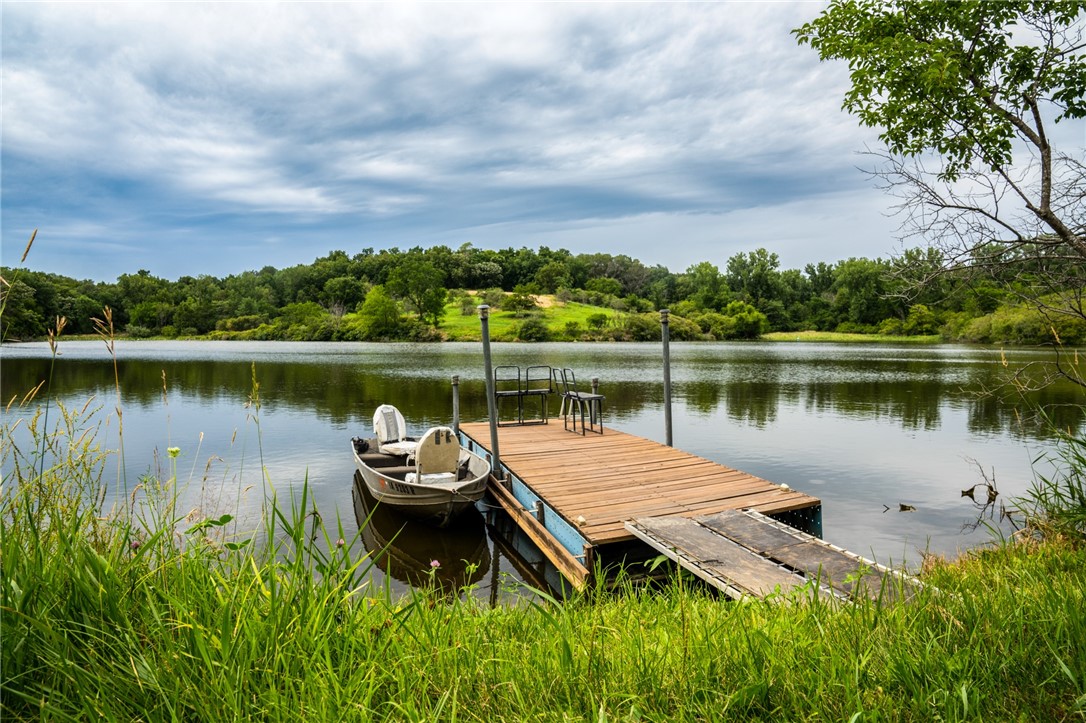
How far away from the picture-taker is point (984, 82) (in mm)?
6477

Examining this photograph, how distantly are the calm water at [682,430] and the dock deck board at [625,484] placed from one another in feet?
4.40

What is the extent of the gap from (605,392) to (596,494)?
818 inches

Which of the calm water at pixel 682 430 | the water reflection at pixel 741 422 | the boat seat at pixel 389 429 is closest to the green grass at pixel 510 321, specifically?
the water reflection at pixel 741 422

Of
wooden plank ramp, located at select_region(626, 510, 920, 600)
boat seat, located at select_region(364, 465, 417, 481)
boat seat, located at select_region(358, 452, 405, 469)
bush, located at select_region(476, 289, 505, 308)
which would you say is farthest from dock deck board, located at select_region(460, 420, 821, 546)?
bush, located at select_region(476, 289, 505, 308)

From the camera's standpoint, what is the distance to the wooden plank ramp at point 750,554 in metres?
4.88

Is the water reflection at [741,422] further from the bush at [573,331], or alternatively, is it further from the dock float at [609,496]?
the bush at [573,331]

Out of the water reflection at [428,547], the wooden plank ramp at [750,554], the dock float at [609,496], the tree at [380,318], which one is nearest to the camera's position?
the wooden plank ramp at [750,554]

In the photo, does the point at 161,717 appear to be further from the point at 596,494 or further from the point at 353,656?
the point at 596,494

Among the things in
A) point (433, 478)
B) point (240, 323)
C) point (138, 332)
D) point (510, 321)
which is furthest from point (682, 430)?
point (138, 332)

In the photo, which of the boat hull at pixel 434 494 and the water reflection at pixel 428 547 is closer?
the water reflection at pixel 428 547

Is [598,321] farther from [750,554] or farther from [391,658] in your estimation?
[391,658]

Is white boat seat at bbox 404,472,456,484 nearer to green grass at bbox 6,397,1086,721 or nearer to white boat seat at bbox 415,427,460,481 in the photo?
white boat seat at bbox 415,427,460,481

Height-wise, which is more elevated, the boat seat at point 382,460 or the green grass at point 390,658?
the green grass at point 390,658

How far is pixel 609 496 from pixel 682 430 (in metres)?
11.9
